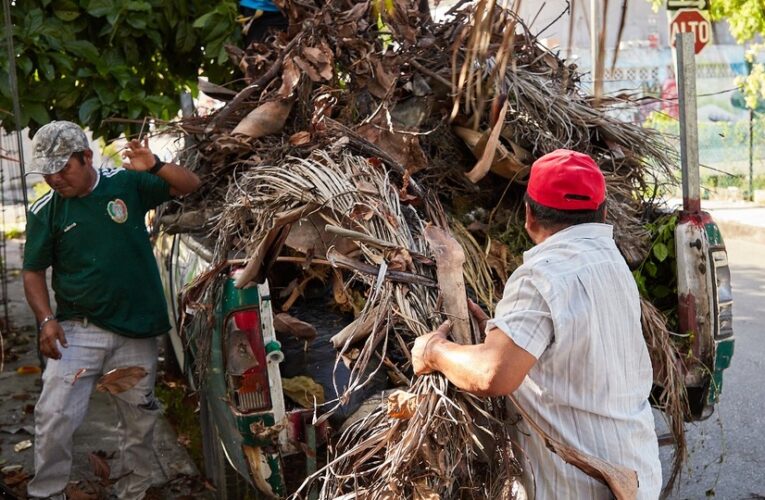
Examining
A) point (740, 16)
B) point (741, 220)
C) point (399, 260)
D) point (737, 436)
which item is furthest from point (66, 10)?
point (741, 220)

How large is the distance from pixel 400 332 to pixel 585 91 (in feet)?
8.20

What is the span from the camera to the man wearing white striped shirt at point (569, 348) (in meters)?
2.37

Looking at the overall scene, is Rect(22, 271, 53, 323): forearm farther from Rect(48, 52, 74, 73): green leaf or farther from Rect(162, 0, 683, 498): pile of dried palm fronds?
Rect(48, 52, 74, 73): green leaf

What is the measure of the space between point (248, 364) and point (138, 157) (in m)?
1.46

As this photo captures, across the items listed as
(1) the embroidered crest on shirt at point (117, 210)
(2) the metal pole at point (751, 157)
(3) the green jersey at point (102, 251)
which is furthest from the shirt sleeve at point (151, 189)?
(2) the metal pole at point (751, 157)

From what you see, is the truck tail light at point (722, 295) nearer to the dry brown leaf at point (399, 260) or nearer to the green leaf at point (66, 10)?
the dry brown leaf at point (399, 260)

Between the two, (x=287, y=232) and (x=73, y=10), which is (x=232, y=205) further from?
(x=73, y=10)

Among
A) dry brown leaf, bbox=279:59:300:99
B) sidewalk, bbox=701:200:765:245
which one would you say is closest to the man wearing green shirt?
dry brown leaf, bbox=279:59:300:99

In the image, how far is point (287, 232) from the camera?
3.19 metres

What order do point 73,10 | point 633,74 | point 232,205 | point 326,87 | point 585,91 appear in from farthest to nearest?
point 633,74 → point 73,10 → point 585,91 → point 326,87 → point 232,205

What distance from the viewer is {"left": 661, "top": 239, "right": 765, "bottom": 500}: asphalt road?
4.91 metres

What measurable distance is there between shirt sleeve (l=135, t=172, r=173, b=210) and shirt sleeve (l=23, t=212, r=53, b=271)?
0.47 metres

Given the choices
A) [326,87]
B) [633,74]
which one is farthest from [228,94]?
[633,74]

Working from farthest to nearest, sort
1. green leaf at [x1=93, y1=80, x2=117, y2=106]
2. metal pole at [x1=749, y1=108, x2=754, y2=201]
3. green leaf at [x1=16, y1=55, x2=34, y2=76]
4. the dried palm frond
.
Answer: metal pole at [x1=749, y1=108, x2=754, y2=201], green leaf at [x1=93, y1=80, x2=117, y2=106], green leaf at [x1=16, y1=55, x2=34, y2=76], the dried palm frond
